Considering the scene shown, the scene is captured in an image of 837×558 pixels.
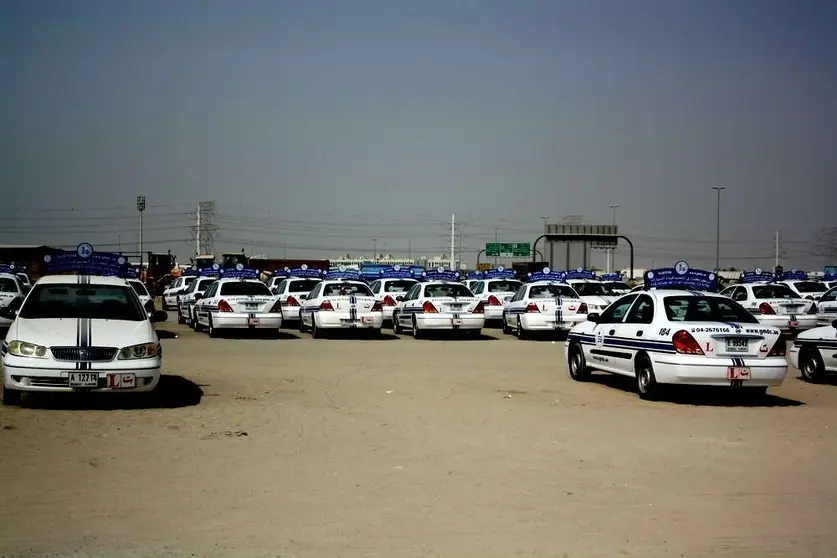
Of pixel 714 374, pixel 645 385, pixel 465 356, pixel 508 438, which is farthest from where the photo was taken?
pixel 465 356

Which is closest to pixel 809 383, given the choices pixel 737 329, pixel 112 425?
pixel 737 329

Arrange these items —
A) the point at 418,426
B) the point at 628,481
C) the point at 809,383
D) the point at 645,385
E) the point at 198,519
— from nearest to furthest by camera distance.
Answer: the point at 198,519, the point at 628,481, the point at 418,426, the point at 645,385, the point at 809,383

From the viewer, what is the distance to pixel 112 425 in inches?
424

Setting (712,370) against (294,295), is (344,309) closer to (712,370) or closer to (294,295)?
(294,295)

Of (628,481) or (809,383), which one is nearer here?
(628,481)

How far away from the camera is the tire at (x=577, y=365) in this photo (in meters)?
15.9

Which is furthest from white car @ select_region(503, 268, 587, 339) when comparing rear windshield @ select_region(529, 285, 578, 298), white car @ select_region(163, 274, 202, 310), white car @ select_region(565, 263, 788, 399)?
white car @ select_region(163, 274, 202, 310)

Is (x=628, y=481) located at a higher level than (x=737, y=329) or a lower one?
lower

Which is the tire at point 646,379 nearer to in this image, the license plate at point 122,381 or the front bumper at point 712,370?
the front bumper at point 712,370

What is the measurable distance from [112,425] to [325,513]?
15.0 feet

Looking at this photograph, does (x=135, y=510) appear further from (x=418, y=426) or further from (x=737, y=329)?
(x=737, y=329)

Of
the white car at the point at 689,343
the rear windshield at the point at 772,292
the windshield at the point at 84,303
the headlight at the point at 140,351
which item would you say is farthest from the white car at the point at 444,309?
the headlight at the point at 140,351

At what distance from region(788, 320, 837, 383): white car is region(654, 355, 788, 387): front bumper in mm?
3066

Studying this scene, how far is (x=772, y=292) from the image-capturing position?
94.7ft
